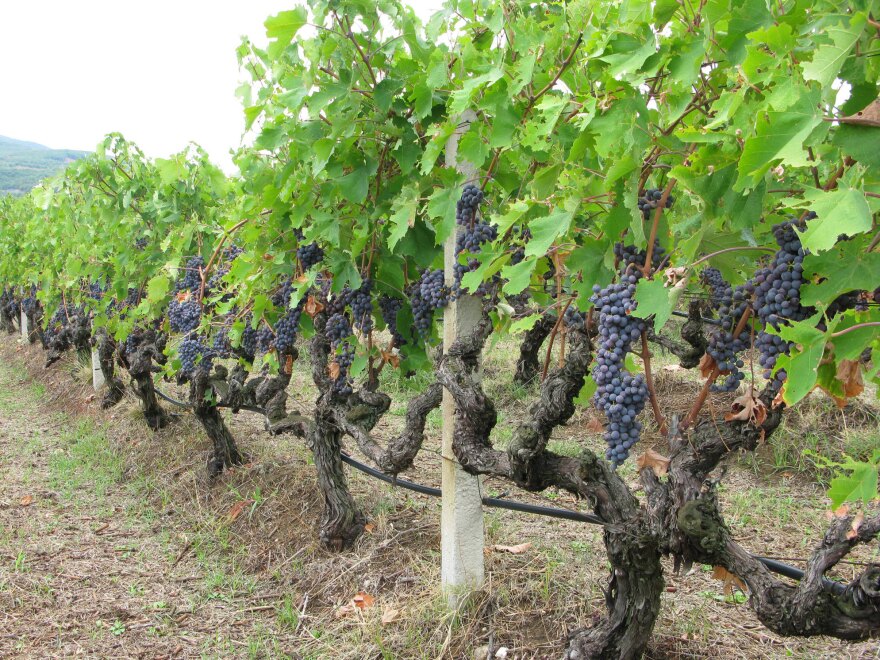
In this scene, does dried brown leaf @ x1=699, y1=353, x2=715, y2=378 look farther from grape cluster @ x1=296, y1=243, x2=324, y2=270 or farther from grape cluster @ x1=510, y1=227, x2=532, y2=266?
grape cluster @ x1=296, y1=243, x2=324, y2=270

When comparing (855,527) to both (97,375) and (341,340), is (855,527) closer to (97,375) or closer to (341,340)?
(341,340)

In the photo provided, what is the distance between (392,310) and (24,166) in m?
92.7

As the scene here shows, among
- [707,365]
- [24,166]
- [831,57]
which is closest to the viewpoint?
[831,57]

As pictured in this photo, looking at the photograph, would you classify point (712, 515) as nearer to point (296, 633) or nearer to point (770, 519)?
point (296, 633)

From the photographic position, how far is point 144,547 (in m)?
4.62

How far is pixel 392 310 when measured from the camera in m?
→ 3.65

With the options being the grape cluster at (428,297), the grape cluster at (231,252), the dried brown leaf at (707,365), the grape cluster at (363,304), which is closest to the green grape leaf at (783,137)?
the dried brown leaf at (707,365)

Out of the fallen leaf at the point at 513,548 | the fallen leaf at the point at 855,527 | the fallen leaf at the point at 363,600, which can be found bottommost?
the fallen leaf at the point at 363,600

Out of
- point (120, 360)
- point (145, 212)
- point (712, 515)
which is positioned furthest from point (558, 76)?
point (120, 360)

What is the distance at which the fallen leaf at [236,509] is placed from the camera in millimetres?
4699

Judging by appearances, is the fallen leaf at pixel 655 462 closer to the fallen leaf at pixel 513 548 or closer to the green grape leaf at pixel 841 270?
the green grape leaf at pixel 841 270

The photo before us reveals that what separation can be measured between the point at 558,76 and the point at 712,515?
1379 mm

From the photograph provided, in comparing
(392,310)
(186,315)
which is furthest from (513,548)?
(186,315)

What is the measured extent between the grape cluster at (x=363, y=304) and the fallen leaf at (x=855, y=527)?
2.21 meters
